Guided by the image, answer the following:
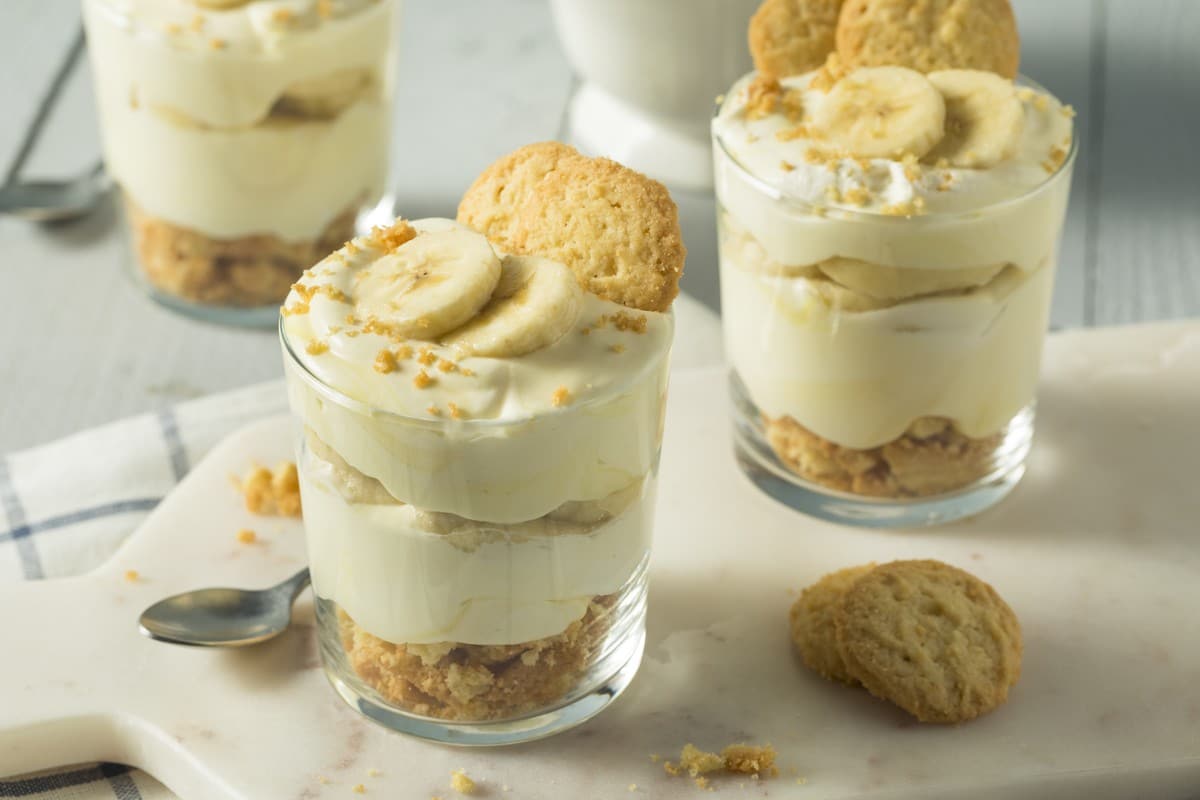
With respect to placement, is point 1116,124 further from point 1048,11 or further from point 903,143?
point 903,143

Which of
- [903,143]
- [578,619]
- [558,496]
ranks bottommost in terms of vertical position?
[578,619]

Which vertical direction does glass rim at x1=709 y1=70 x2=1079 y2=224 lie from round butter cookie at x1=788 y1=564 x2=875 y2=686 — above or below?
above

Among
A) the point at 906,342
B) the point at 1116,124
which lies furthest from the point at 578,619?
the point at 1116,124

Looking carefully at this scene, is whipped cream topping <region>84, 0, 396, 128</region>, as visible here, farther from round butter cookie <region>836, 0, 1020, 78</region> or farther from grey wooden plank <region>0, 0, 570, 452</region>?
round butter cookie <region>836, 0, 1020, 78</region>

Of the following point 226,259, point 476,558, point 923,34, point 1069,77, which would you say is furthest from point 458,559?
point 1069,77

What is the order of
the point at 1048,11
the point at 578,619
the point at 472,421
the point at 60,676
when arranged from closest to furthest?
the point at 472,421, the point at 578,619, the point at 60,676, the point at 1048,11

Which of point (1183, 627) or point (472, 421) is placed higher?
point (472, 421)

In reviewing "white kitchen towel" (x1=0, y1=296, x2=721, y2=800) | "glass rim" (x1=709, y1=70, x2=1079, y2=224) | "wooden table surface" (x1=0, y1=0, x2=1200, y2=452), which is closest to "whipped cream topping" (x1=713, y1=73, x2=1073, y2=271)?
"glass rim" (x1=709, y1=70, x2=1079, y2=224)

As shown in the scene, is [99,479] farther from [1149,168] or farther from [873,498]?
[1149,168]
